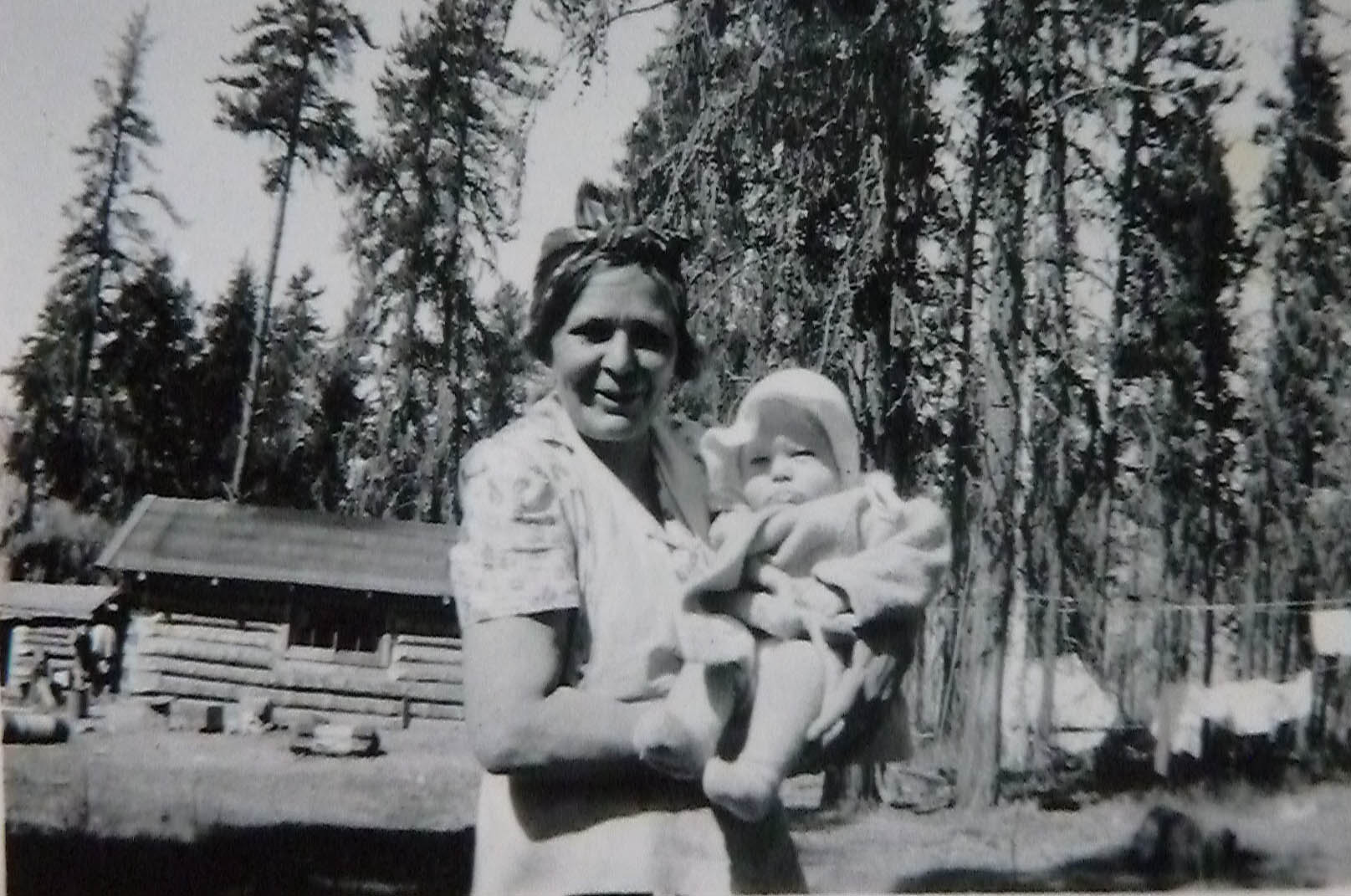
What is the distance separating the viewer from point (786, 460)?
833 mm

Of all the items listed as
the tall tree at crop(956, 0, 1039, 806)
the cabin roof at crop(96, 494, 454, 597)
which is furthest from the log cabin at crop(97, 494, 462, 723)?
the tall tree at crop(956, 0, 1039, 806)

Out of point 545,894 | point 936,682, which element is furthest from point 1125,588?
point 545,894

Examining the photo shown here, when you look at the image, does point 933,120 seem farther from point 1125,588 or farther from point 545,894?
point 545,894

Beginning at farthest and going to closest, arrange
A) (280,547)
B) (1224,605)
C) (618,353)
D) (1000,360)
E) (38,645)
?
(1000,360), (1224,605), (280,547), (38,645), (618,353)

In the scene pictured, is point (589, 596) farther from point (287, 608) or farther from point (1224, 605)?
point (1224, 605)

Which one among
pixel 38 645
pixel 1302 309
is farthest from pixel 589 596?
pixel 1302 309

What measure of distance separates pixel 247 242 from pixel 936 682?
106cm

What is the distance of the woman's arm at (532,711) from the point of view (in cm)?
68

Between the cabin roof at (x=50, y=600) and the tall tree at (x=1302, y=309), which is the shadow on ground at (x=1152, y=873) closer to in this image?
the tall tree at (x=1302, y=309)

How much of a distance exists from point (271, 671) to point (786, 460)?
816mm

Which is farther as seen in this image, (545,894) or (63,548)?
(63,548)

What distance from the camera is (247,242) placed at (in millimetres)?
1219

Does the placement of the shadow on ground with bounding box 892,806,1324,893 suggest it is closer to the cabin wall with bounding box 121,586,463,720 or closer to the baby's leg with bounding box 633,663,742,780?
the cabin wall with bounding box 121,586,463,720

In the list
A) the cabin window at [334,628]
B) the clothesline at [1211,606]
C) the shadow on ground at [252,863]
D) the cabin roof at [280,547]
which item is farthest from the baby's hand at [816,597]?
the clothesline at [1211,606]
